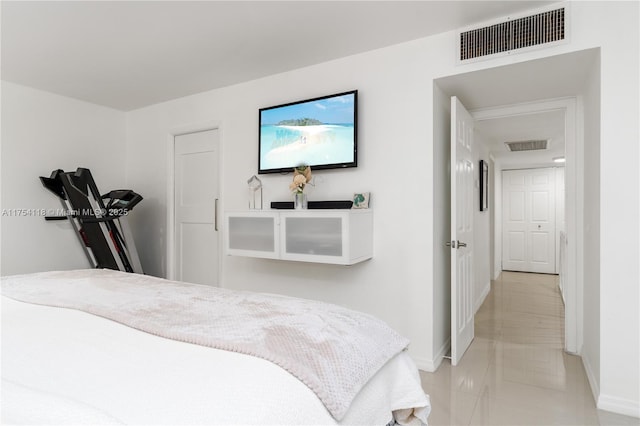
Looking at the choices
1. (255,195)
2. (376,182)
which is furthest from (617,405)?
(255,195)

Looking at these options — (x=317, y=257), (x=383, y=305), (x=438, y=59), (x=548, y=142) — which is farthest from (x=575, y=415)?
(x=548, y=142)

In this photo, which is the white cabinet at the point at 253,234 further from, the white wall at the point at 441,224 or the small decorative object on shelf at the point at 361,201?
the white wall at the point at 441,224

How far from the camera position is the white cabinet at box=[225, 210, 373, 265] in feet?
8.52

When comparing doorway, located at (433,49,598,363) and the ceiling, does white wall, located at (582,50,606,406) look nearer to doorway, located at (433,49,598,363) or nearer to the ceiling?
doorway, located at (433,49,598,363)

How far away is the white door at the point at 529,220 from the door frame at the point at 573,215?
4292 millimetres

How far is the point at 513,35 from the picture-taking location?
238 cm

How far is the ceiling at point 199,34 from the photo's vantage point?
2289 mm

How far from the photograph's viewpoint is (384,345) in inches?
51.6

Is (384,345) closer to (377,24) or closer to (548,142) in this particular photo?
(377,24)

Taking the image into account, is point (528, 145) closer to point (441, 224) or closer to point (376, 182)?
point (441, 224)

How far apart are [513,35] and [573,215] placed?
61.1 inches

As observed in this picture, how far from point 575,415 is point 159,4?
134 inches

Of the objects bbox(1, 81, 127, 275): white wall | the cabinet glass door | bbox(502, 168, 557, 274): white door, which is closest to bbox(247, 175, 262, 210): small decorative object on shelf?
the cabinet glass door

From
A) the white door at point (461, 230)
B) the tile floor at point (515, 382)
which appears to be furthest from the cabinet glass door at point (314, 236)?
the tile floor at point (515, 382)
